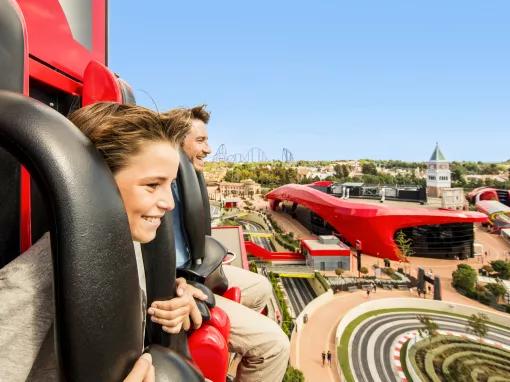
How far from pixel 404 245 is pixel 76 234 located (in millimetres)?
26796

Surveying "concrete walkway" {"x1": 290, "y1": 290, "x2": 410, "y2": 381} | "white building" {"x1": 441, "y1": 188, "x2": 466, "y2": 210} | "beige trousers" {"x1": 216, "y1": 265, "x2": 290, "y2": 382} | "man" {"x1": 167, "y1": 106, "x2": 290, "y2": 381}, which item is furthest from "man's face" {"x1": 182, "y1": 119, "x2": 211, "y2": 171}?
"white building" {"x1": 441, "y1": 188, "x2": 466, "y2": 210}

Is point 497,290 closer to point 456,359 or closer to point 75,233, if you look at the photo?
point 456,359

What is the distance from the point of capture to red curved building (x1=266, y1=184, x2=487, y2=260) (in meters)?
23.4

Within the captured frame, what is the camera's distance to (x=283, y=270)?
21172 millimetres

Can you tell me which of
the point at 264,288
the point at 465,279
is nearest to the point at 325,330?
the point at 465,279

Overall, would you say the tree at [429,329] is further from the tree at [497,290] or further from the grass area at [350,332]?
the tree at [497,290]

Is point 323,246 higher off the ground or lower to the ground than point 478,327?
higher

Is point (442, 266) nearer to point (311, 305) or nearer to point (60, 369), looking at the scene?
point (311, 305)

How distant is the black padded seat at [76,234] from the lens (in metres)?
0.81

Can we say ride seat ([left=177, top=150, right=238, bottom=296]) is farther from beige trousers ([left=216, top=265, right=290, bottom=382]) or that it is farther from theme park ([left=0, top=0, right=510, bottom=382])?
beige trousers ([left=216, top=265, right=290, bottom=382])

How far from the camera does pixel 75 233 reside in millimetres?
817

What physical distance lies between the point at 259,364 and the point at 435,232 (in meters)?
26.8

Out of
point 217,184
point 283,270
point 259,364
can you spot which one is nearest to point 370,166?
point 217,184

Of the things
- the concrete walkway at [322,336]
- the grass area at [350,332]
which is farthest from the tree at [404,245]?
the grass area at [350,332]
